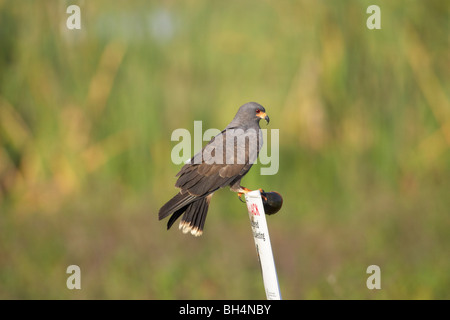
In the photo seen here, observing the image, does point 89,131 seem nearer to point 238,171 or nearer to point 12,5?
point 12,5

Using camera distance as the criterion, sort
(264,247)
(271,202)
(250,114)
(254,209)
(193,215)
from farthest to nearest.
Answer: (250,114) < (193,215) < (271,202) < (254,209) < (264,247)

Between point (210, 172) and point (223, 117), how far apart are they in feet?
13.3

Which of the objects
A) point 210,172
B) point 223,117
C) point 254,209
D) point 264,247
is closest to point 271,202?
point 254,209

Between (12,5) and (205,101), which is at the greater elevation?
(12,5)

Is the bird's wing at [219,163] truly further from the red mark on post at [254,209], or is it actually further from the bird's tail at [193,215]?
the red mark on post at [254,209]

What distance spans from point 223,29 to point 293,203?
259 cm

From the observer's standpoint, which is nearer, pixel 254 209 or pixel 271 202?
pixel 254 209

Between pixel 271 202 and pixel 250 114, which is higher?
pixel 250 114

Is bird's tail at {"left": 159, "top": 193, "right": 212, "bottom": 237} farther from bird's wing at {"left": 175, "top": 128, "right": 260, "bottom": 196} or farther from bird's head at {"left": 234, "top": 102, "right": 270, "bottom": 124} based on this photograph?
bird's head at {"left": 234, "top": 102, "right": 270, "bottom": 124}

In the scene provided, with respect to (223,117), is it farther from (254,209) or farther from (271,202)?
(254,209)

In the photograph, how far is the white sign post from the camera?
3.19 metres

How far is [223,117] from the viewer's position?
313 inches

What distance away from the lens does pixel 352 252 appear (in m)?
7.10
